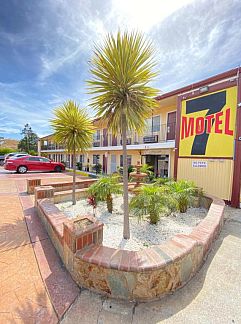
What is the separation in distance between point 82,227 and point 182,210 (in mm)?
3591

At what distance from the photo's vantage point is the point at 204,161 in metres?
7.38

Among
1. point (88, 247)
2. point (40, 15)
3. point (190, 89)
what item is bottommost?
point (88, 247)

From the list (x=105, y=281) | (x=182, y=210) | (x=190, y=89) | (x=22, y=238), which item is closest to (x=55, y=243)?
(x=22, y=238)

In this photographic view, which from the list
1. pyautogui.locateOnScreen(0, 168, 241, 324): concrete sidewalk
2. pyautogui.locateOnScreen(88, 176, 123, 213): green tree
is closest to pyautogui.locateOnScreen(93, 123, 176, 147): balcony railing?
pyautogui.locateOnScreen(88, 176, 123, 213): green tree

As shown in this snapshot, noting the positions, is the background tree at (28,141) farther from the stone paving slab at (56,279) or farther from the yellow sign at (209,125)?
the stone paving slab at (56,279)

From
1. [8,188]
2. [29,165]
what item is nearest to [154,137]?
[8,188]

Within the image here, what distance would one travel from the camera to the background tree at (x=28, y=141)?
2050 inches

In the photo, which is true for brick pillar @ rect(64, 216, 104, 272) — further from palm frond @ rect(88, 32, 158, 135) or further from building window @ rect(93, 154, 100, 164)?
building window @ rect(93, 154, 100, 164)

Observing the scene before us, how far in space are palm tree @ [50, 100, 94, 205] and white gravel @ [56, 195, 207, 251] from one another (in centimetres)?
98

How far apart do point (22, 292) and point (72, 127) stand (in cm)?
457

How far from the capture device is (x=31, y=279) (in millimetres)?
2400

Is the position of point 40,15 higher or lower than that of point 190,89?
higher

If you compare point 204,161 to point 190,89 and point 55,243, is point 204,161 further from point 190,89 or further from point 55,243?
point 55,243

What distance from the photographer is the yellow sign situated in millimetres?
6574
